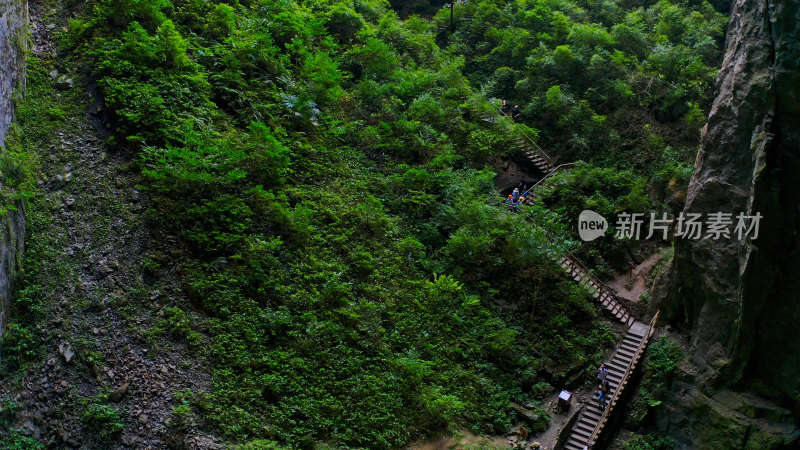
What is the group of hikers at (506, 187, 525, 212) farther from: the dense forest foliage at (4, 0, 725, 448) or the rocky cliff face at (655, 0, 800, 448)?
the rocky cliff face at (655, 0, 800, 448)

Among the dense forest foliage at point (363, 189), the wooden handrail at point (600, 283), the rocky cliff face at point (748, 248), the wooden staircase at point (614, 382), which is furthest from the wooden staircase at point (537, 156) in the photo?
the wooden staircase at point (614, 382)

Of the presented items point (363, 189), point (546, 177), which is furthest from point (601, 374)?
point (363, 189)

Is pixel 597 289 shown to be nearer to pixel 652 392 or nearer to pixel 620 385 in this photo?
pixel 620 385

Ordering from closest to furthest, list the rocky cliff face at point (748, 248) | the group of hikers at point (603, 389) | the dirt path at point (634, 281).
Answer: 1. the rocky cliff face at point (748, 248)
2. the group of hikers at point (603, 389)
3. the dirt path at point (634, 281)

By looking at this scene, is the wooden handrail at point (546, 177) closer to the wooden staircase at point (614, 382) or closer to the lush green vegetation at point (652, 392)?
the wooden staircase at point (614, 382)

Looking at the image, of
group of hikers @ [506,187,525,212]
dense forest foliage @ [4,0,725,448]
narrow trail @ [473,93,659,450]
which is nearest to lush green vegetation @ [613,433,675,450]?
narrow trail @ [473,93,659,450]

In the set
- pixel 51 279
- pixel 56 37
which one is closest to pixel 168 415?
pixel 51 279

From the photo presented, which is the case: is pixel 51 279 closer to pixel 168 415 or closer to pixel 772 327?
pixel 168 415

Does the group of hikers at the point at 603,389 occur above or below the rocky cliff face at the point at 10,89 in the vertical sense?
above

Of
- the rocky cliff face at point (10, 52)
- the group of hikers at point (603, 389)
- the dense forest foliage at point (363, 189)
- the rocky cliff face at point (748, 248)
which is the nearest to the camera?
the rocky cliff face at point (10, 52)
